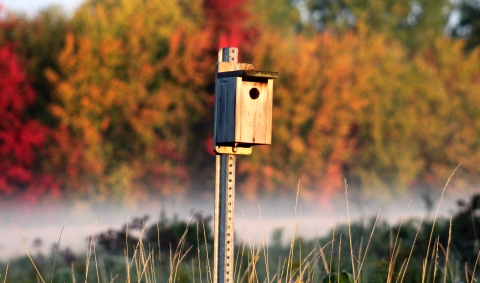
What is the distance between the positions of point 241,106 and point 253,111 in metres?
0.09

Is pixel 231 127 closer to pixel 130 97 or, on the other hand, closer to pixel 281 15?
pixel 130 97

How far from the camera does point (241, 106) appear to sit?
4590 millimetres

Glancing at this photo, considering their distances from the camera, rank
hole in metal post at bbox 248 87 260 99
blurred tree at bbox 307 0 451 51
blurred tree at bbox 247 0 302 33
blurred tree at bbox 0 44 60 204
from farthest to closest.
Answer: blurred tree at bbox 247 0 302 33
blurred tree at bbox 307 0 451 51
blurred tree at bbox 0 44 60 204
hole in metal post at bbox 248 87 260 99

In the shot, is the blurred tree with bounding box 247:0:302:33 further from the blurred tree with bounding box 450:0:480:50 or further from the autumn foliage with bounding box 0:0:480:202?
the autumn foliage with bounding box 0:0:480:202

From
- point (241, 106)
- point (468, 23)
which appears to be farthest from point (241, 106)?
point (468, 23)

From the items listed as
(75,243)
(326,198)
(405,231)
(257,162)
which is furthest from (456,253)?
(326,198)

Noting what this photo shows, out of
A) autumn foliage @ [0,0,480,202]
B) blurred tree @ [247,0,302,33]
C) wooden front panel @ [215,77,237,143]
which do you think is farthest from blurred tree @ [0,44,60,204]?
blurred tree @ [247,0,302,33]

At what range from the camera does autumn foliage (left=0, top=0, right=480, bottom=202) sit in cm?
1738

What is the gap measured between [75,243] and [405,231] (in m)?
3.93

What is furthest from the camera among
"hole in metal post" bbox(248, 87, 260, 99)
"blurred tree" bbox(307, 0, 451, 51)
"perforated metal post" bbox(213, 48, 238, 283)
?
"blurred tree" bbox(307, 0, 451, 51)

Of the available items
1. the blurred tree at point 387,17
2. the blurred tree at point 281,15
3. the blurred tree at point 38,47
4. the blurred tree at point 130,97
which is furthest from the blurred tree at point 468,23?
the blurred tree at point 38,47

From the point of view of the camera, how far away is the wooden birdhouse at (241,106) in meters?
4.56

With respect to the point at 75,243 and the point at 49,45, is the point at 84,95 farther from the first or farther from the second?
the point at 75,243

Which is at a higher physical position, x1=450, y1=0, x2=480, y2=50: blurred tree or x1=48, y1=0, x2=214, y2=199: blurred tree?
x1=450, y1=0, x2=480, y2=50: blurred tree
